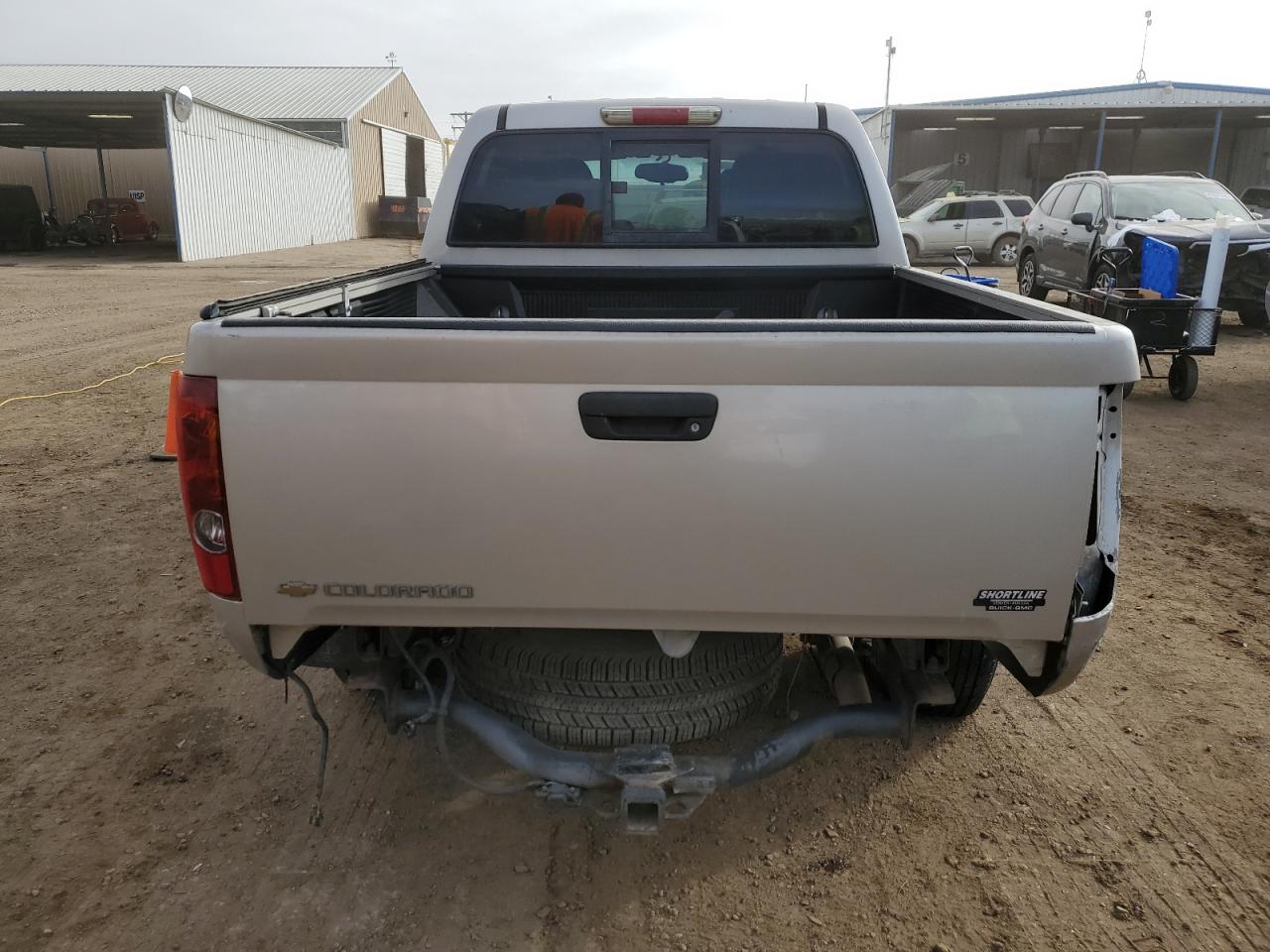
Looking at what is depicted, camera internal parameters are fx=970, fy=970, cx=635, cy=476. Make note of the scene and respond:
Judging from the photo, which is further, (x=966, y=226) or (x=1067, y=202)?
(x=966, y=226)

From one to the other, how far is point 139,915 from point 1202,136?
155ft

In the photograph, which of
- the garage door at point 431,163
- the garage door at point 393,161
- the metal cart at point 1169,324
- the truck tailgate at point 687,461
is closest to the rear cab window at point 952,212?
the metal cart at point 1169,324

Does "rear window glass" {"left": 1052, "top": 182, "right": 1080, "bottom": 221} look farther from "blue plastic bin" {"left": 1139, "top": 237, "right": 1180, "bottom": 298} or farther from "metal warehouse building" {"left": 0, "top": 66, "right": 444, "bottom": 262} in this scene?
"metal warehouse building" {"left": 0, "top": 66, "right": 444, "bottom": 262}

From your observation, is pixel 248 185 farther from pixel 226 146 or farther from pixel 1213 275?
pixel 1213 275

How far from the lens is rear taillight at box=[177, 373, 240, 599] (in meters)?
2.36

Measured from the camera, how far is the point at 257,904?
284 cm

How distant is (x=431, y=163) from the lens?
5456 centimetres

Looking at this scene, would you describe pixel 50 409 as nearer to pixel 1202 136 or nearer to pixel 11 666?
pixel 11 666

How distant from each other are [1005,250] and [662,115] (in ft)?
74.4

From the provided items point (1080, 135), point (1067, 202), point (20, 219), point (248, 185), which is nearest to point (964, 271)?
point (1067, 202)

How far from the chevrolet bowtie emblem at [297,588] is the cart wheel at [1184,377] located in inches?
391

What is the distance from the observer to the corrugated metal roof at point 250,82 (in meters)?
42.4

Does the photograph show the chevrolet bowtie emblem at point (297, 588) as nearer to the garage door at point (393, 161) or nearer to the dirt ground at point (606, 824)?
the dirt ground at point (606, 824)

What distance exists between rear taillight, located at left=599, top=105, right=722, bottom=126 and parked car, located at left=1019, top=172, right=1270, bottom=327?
27.4 feet
